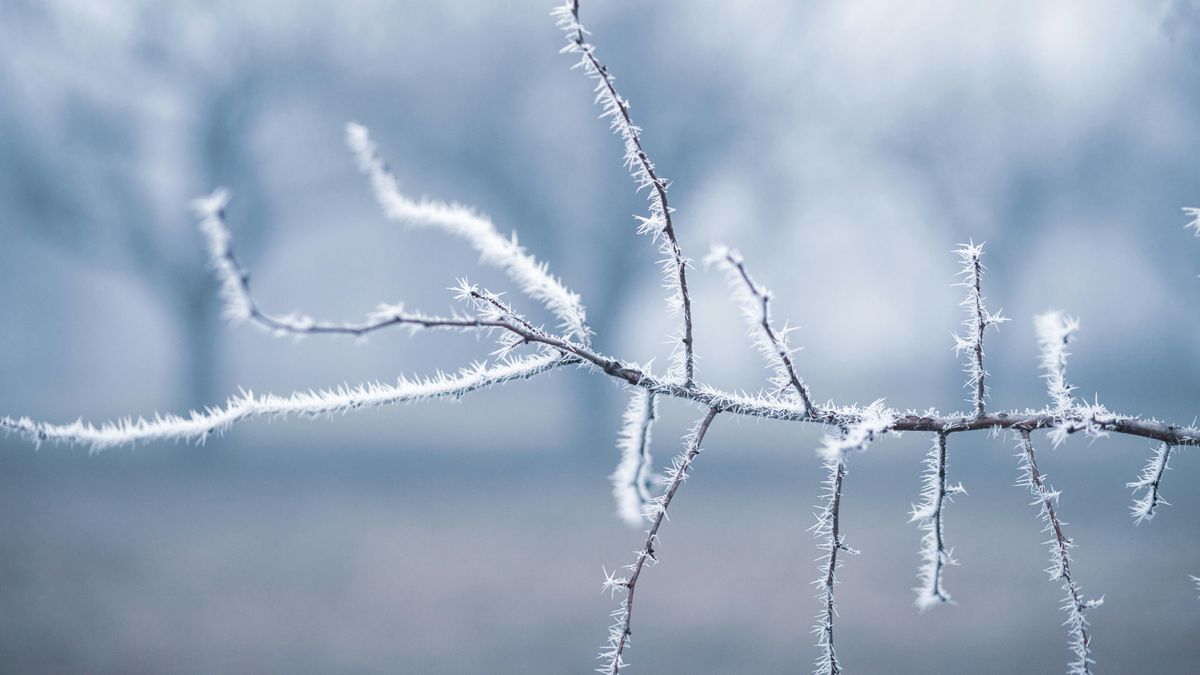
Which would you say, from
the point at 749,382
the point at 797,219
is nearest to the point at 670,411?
the point at 749,382

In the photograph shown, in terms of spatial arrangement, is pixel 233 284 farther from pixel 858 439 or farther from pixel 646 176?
pixel 858 439

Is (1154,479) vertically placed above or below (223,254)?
above

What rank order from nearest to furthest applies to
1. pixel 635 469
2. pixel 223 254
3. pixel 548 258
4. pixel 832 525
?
pixel 223 254
pixel 832 525
pixel 635 469
pixel 548 258

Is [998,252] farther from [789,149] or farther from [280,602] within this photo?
[280,602]

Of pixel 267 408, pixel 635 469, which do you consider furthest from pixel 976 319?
pixel 267 408

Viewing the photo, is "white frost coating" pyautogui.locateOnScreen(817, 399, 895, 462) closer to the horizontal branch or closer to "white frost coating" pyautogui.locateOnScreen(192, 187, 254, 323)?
the horizontal branch

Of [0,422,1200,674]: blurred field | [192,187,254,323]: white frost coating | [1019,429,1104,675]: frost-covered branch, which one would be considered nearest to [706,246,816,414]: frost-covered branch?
[1019,429,1104,675]: frost-covered branch

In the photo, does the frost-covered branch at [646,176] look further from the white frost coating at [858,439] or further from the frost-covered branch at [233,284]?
the frost-covered branch at [233,284]
